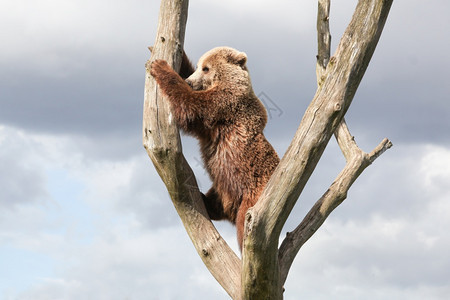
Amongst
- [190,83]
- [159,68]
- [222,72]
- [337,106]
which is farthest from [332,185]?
[159,68]

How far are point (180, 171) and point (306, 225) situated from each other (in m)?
1.70

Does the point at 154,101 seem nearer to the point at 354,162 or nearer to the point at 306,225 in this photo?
the point at 306,225

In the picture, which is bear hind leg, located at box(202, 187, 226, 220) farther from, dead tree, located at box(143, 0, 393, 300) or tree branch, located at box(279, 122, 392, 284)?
tree branch, located at box(279, 122, 392, 284)

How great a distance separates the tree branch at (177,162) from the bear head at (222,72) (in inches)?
23.6

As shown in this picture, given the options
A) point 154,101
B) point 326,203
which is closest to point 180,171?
point 154,101

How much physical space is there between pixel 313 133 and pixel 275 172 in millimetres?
554

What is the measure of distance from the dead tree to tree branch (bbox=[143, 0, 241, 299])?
11 mm

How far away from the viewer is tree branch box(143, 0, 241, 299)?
5.77 m

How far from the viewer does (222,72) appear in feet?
21.6

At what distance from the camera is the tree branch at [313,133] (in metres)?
5.08

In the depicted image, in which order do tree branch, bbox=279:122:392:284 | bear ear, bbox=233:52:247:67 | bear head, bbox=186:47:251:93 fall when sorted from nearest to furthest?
tree branch, bbox=279:122:392:284 < bear head, bbox=186:47:251:93 < bear ear, bbox=233:52:247:67

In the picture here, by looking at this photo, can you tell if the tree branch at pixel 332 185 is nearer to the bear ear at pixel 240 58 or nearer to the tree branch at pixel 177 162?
the tree branch at pixel 177 162

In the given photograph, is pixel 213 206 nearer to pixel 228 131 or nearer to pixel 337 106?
pixel 228 131

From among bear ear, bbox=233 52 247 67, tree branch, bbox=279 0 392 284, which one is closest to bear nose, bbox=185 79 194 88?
bear ear, bbox=233 52 247 67
